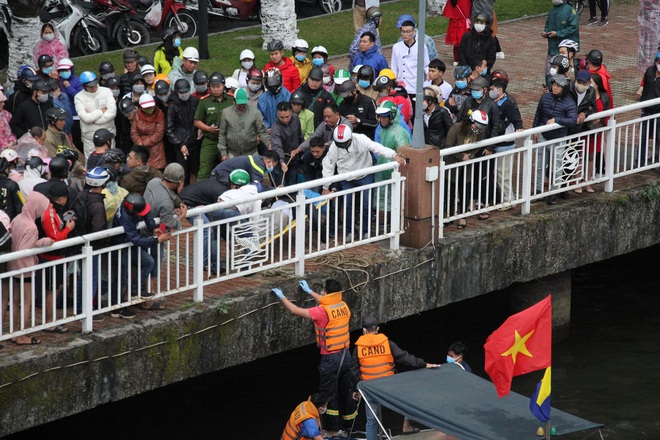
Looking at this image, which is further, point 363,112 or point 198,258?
point 363,112

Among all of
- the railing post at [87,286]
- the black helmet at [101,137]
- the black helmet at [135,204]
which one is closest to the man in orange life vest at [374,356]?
the black helmet at [135,204]

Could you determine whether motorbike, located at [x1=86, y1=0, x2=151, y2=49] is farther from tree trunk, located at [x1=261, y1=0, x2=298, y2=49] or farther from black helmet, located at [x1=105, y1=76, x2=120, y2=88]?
black helmet, located at [x1=105, y1=76, x2=120, y2=88]

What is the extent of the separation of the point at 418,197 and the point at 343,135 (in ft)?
3.31

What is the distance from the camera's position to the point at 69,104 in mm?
16312

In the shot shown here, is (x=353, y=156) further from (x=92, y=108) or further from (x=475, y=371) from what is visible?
(x=92, y=108)

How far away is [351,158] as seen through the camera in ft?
47.5

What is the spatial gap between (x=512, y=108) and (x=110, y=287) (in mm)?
5544

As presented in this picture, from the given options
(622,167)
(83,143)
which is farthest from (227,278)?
(622,167)

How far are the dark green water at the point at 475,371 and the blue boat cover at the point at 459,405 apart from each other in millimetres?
1516

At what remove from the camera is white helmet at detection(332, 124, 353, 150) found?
14227 mm

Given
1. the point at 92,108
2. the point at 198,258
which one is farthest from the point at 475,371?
the point at 92,108

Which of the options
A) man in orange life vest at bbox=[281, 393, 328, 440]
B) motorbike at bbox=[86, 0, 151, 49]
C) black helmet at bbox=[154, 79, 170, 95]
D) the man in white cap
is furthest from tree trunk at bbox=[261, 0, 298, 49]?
man in orange life vest at bbox=[281, 393, 328, 440]

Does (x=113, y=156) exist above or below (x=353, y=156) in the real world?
above

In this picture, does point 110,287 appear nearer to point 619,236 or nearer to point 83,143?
point 83,143
